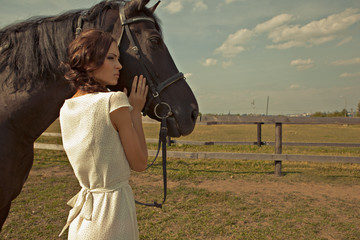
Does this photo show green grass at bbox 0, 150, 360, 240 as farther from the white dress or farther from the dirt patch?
the white dress

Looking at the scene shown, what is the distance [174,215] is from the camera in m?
4.16

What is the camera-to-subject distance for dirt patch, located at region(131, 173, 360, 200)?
5.38m

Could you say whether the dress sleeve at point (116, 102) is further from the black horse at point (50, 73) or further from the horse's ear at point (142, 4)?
the horse's ear at point (142, 4)

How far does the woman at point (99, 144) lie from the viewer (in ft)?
3.40

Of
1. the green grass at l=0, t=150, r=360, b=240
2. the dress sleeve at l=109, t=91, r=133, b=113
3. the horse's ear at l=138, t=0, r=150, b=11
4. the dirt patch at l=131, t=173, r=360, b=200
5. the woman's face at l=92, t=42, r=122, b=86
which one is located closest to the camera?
the dress sleeve at l=109, t=91, r=133, b=113

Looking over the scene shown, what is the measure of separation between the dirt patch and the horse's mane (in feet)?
15.5

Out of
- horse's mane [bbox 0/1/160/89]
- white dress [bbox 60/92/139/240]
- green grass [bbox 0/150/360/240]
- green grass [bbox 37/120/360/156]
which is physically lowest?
green grass [bbox 0/150/360/240]

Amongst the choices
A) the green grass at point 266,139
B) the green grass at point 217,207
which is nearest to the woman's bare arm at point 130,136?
the green grass at point 217,207

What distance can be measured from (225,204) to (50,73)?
4.18 metres

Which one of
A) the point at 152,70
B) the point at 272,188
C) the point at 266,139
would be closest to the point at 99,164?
the point at 152,70

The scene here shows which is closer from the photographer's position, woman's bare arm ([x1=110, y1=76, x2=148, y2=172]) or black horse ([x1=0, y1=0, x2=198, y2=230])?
woman's bare arm ([x1=110, y1=76, x2=148, y2=172])

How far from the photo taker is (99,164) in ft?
3.50

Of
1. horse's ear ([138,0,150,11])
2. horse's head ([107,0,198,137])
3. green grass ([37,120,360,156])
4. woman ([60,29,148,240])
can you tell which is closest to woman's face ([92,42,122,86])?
woman ([60,29,148,240])

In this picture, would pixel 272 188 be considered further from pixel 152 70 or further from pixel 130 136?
pixel 130 136
